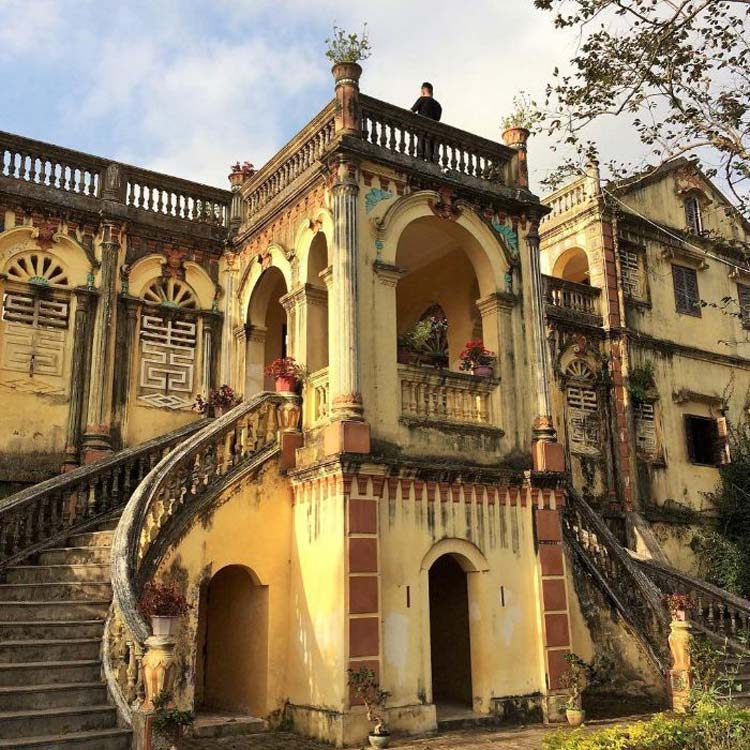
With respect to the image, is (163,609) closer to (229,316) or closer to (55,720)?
(55,720)

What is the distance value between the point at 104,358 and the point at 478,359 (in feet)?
19.5

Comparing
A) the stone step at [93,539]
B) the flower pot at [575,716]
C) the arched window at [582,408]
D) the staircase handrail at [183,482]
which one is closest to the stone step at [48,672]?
the staircase handrail at [183,482]

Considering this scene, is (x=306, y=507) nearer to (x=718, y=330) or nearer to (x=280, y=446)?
(x=280, y=446)

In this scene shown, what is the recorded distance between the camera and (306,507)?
11453 mm

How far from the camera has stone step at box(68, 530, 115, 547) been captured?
10.6 m

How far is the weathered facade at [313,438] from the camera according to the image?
10664 millimetres

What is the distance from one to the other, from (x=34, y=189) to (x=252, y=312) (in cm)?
402

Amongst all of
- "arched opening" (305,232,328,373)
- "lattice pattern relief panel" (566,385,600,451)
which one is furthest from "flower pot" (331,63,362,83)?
"lattice pattern relief panel" (566,385,600,451)

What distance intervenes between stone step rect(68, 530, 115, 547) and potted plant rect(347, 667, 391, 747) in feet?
11.3

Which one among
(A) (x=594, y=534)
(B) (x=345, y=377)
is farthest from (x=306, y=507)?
(A) (x=594, y=534)

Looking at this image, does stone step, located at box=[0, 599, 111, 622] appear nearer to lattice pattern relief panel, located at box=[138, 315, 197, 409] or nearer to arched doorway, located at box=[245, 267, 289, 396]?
lattice pattern relief panel, located at box=[138, 315, 197, 409]

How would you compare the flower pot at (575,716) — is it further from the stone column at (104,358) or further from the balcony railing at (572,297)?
the balcony railing at (572,297)

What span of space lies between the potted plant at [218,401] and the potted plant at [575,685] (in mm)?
6575

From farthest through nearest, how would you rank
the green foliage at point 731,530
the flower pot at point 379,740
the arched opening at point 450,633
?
the green foliage at point 731,530 < the arched opening at point 450,633 < the flower pot at point 379,740
